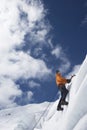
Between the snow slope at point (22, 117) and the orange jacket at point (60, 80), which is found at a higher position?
the snow slope at point (22, 117)

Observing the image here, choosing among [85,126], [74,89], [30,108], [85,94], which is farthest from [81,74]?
[30,108]

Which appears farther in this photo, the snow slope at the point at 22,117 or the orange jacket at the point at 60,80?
the snow slope at the point at 22,117

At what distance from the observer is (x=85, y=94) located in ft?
61.7

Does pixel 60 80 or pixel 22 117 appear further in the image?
pixel 22 117

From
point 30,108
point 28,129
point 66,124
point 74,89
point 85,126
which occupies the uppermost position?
point 30,108

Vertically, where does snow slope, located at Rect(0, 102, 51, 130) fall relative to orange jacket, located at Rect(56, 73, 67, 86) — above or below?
above

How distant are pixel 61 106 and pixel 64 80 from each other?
2183mm

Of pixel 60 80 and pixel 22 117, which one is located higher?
pixel 22 117

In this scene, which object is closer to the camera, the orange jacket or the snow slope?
the orange jacket

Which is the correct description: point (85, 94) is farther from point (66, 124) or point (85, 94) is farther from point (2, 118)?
point (2, 118)

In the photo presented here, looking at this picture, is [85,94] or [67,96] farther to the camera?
[67,96]

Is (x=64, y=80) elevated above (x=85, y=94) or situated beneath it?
elevated above

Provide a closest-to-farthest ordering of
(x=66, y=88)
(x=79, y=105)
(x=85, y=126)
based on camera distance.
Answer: (x=85, y=126)
(x=79, y=105)
(x=66, y=88)

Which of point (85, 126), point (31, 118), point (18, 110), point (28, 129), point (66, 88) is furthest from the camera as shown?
point (18, 110)
